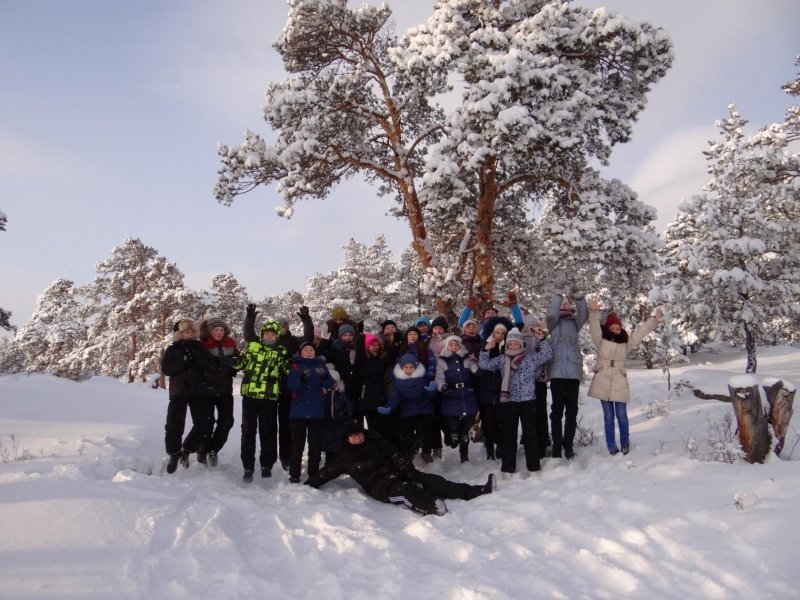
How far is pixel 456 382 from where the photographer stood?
7.38 m

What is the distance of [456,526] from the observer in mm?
4953

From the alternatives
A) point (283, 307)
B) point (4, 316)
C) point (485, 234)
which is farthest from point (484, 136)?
point (283, 307)

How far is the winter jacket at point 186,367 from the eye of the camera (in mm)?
6716

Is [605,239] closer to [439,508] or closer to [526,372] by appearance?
[526,372]

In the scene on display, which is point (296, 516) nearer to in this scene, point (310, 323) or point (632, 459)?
point (310, 323)

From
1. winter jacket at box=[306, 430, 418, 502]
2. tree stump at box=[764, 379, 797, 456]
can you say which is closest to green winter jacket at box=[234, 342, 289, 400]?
winter jacket at box=[306, 430, 418, 502]

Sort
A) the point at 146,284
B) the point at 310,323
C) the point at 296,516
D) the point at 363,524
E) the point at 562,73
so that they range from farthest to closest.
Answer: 1. the point at 146,284
2. the point at 562,73
3. the point at 310,323
4. the point at 296,516
5. the point at 363,524

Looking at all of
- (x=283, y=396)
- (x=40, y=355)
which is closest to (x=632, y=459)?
(x=283, y=396)

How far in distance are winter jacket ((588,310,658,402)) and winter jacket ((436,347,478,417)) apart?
1684 millimetres

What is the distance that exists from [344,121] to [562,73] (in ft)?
14.7

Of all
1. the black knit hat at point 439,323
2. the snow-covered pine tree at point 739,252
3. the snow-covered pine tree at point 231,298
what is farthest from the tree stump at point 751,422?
the snow-covered pine tree at point 231,298

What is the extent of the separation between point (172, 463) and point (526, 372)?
16.0 feet

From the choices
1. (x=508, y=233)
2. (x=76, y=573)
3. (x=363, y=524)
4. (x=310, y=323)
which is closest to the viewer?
(x=76, y=573)

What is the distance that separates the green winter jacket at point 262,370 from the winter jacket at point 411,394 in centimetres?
159
